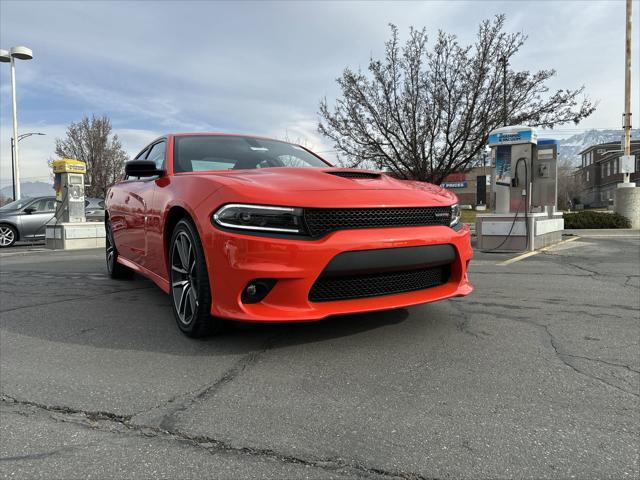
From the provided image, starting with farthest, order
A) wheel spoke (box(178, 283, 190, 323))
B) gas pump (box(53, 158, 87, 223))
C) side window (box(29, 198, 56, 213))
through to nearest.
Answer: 1. side window (box(29, 198, 56, 213))
2. gas pump (box(53, 158, 87, 223))
3. wheel spoke (box(178, 283, 190, 323))

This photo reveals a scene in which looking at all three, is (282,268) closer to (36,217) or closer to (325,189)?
(325,189)

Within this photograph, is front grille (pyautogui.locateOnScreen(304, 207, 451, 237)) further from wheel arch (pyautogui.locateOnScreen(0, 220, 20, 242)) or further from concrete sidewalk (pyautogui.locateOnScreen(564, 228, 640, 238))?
wheel arch (pyautogui.locateOnScreen(0, 220, 20, 242))

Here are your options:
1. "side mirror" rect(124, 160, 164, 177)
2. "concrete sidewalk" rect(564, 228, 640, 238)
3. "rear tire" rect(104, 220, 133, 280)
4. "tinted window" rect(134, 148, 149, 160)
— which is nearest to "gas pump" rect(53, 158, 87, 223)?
"rear tire" rect(104, 220, 133, 280)

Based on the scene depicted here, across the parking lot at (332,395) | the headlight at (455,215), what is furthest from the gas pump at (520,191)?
the headlight at (455,215)

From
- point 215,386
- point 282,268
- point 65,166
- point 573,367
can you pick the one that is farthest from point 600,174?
point 215,386

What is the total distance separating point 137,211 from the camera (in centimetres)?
423

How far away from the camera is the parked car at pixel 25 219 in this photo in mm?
12547

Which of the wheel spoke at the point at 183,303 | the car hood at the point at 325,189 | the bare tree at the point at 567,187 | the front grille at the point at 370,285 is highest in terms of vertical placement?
the bare tree at the point at 567,187

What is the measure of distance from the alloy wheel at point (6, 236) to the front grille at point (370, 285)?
13069 millimetres

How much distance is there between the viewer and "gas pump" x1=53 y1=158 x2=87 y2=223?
12.1 metres

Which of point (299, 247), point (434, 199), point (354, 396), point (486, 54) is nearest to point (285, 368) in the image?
point (354, 396)

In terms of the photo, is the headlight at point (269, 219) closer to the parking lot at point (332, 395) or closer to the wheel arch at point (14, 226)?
the parking lot at point (332, 395)

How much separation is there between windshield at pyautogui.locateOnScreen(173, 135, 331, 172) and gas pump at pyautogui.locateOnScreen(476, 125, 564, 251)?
5851 millimetres

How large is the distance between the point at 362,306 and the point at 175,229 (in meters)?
1.45
